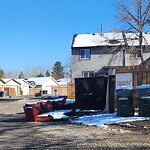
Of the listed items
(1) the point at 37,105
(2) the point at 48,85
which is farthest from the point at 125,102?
(2) the point at 48,85

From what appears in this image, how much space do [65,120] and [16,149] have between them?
8.33m

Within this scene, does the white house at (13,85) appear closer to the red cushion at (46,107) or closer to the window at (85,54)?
the window at (85,54)

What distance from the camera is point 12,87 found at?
92.2 metres

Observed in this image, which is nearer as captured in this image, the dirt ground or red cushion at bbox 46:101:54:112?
the dirt ground

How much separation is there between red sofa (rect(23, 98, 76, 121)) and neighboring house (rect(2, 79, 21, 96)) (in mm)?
68159

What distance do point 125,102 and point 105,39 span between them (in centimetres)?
3294

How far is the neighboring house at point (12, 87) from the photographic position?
89000 millimetres

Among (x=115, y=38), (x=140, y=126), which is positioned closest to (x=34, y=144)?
(x=140, y=126)

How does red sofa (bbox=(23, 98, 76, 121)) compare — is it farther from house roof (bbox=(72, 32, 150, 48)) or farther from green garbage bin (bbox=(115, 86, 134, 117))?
house roof (bbox=(72, 32, 150, 48))

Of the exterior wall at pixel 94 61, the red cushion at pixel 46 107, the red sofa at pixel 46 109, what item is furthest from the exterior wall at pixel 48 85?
the red cushion at pixel 46 107

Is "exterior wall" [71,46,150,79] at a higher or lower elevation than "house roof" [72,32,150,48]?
lower

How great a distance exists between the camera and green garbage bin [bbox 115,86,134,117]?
16188 mm

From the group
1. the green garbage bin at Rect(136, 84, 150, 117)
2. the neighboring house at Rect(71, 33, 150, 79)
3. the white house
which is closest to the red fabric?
the green garbage bin at Rect(136, 84, 150, 117)

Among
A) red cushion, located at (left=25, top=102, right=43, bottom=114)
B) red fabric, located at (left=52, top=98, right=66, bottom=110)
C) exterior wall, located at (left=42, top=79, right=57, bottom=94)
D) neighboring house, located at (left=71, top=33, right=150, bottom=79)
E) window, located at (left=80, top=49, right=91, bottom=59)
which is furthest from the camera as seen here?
exterior wall, located at (left=42, top=79, right=57, bottom=94)
